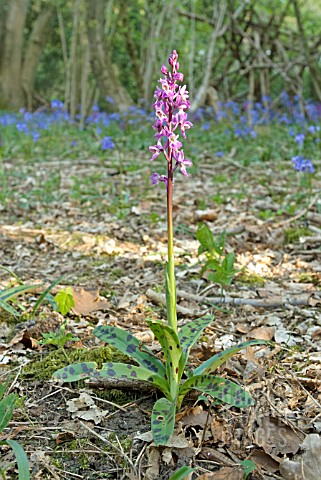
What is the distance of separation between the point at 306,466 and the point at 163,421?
443 mm

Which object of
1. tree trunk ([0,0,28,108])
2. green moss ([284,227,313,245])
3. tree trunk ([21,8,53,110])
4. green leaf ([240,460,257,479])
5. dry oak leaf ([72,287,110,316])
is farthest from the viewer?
tree trunk ([21,8,53,110])

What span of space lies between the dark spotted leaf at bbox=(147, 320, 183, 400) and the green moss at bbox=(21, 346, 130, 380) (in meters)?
0.38

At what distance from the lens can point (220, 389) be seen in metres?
1.68

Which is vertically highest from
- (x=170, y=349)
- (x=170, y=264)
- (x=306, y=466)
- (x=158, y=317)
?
(x=170, y=264)

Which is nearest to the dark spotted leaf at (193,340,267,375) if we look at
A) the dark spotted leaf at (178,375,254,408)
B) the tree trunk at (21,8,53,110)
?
the dark spotted leaf at (178,375,254,408)

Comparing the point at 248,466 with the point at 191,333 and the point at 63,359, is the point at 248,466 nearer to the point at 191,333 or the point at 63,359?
the point at 191,333

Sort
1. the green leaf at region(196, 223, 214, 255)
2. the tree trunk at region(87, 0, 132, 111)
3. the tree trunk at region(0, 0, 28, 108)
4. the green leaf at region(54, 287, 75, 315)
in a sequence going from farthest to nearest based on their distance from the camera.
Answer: the tree trunk at region(0, 0, 28, 108) → the tree trunk at region(87, 0, 132, 111) → the green leaf at region(196, 223, 214, 255) → the green leaf at region(54, 287, 75, 315)

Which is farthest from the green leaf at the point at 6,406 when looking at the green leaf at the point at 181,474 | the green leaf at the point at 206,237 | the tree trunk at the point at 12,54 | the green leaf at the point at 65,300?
the tree trunk at the point at 12,54

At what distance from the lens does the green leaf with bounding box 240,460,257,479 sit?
4.84 feet

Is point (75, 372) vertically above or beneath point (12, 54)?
beneath

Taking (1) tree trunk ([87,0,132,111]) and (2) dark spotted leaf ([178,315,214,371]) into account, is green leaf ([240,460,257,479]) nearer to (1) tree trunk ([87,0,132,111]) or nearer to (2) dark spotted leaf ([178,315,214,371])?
(2) dark spotted leaf ([178,315,214,371])

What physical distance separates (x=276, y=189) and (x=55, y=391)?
348 centimetres

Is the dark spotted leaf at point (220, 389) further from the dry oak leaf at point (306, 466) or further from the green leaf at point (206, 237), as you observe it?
the green leaf at point (206, 237)

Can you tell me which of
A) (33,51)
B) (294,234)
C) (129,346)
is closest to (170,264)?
(129,346)
